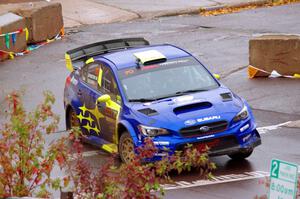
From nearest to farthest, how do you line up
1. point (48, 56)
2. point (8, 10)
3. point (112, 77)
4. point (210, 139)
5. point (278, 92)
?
point (210, 139)
point (112, 77)
point (278, 92)
point (48, 56)
point (8, 10)

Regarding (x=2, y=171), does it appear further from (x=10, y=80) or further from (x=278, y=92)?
(x=10, y=80)

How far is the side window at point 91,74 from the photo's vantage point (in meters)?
16.1

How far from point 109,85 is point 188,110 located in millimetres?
1955

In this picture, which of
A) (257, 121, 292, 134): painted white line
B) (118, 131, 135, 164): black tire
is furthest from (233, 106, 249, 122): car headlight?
(257, 121, 292, 134): painted white line

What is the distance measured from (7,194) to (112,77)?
21.4 feet

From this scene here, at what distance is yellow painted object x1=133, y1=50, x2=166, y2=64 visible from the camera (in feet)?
50.9

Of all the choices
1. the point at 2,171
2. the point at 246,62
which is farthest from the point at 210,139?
the point at 246,62

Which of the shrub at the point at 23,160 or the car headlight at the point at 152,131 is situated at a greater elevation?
the shrub at the point at 23,160

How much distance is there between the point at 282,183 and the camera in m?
7.70

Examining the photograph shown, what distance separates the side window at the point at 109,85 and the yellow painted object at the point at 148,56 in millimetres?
548

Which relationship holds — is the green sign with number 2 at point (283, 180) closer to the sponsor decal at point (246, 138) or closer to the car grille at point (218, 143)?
the car grille at point (218, 143)

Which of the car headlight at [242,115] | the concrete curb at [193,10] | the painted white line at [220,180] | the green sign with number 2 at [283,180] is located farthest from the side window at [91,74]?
the concrete curb at [193,10]

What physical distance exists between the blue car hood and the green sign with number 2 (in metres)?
5.84

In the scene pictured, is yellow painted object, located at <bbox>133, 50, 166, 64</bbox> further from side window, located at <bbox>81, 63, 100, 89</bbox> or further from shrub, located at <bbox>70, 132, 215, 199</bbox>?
shrub, located at <bbox>70, 132, 215, 199</bbox>
